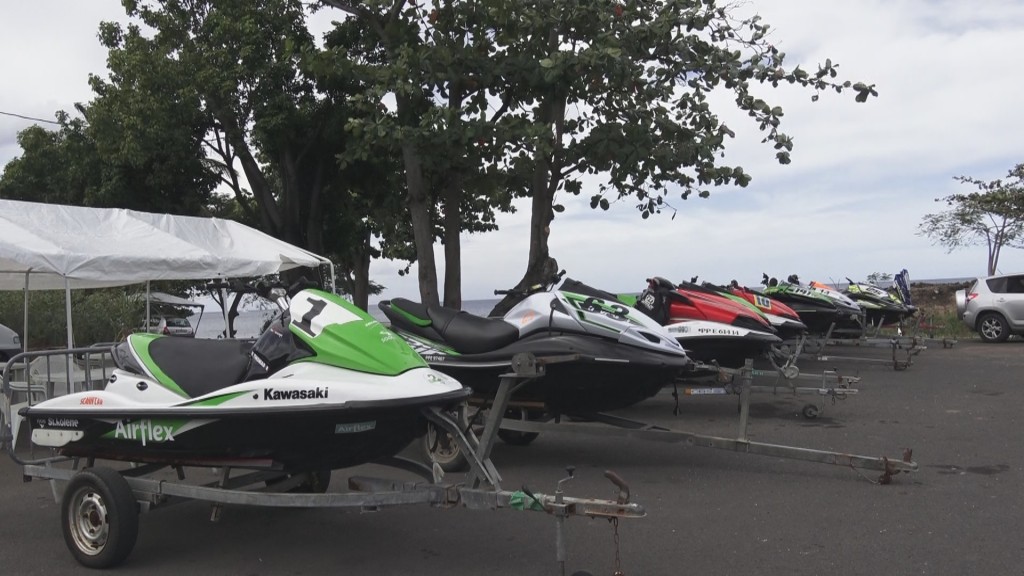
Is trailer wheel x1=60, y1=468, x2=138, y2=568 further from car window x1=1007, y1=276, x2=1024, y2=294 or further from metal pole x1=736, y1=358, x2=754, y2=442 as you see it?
car window x1=1007, y1=276, x2=1024, y2=294

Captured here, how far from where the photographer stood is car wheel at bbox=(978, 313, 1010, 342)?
18.6 meters

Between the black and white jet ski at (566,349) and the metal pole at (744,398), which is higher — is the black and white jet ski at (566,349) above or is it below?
above

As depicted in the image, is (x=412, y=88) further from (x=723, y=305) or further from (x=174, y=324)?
(x=174, y=324)

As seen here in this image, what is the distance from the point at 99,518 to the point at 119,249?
5.37m

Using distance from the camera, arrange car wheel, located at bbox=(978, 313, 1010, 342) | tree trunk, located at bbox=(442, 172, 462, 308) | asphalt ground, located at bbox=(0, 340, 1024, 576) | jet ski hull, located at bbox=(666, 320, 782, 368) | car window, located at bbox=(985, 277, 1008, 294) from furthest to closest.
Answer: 1. car window, located at bbox=(985, 277, 1008, 294)
2. car wheel, located at bbox=(978, 313, 1010, 342)
3. tree trunk, located at bbox=(442, 172, 462, 308)
4. jet ski hull, located at bbox=(666, 320, 782, 368)
5. asphalt ground, located at bbox=(0, 340, 1024, 576)

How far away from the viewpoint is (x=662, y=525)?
5363mm

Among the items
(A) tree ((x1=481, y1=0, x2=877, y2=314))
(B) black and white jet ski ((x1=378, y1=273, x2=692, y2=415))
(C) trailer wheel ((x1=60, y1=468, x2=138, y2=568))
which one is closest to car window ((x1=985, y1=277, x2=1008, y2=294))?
(A) tree ((x1=481, y1=0, x2=877, y2=314))

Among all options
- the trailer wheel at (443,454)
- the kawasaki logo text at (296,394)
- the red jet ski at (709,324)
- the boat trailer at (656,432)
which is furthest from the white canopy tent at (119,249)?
the kawasaki logo text at (296,394)

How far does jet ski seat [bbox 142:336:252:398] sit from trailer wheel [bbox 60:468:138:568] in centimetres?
66

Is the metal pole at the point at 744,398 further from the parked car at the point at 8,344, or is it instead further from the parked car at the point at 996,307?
the parked car at the point at 996,307

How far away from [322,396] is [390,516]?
1.68 metres

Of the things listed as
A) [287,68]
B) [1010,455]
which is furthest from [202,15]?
[1010,455]

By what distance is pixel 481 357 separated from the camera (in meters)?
6.84

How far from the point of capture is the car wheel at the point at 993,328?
18625 mm
